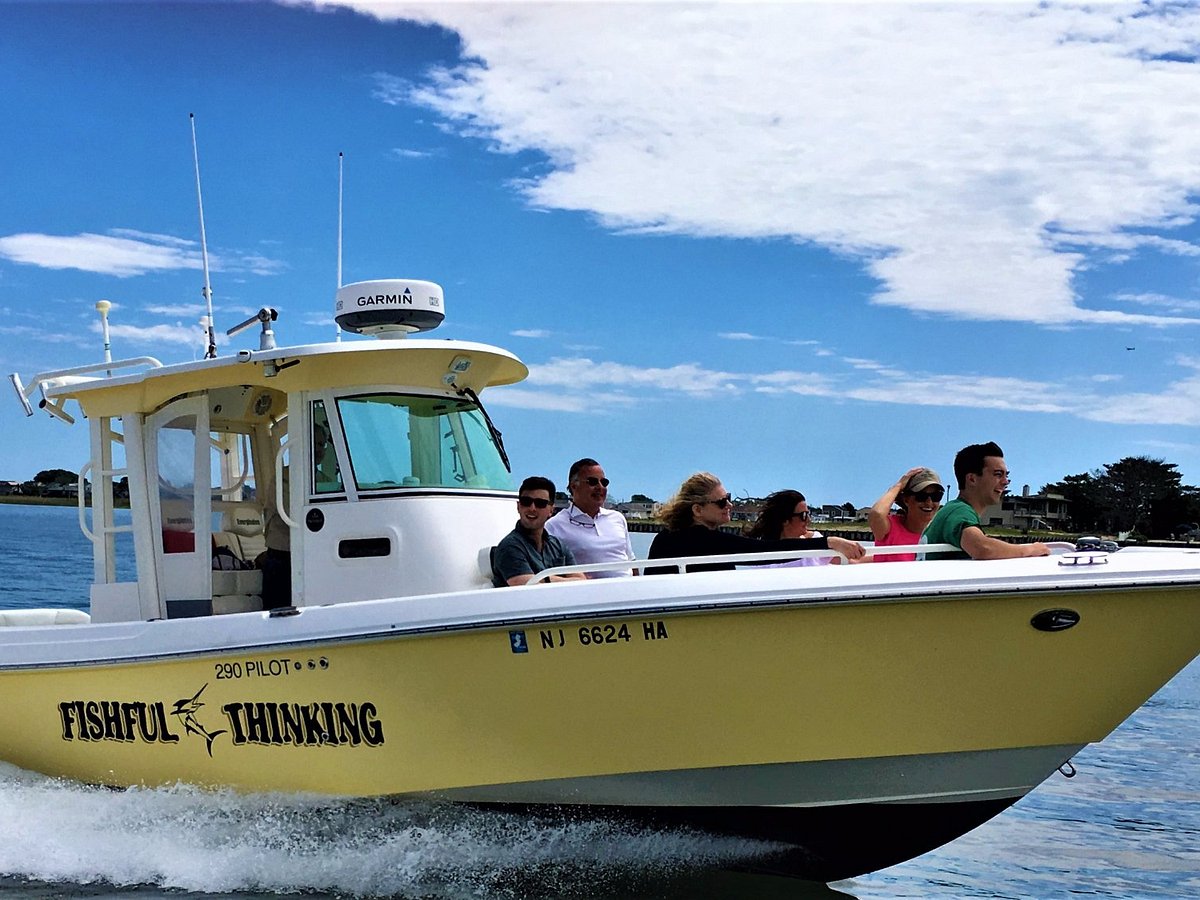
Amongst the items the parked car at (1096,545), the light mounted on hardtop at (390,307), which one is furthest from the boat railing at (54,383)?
the parked car at (1096,545)

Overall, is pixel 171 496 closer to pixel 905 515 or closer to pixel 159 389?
pixel 159 389

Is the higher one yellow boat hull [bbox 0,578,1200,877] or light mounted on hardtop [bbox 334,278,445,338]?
light mounted on hardtop [bbox 334,278,445,338]

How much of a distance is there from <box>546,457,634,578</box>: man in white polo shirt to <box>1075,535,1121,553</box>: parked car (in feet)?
7.75

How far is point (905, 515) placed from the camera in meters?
6.22

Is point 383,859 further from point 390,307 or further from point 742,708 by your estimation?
point 390,307

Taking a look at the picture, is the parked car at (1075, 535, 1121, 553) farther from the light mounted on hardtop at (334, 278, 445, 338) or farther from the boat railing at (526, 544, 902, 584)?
the light mounted on hardtop at (334, 278, 445, 338)

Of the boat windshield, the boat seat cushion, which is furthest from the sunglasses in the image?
the boat seat cushion

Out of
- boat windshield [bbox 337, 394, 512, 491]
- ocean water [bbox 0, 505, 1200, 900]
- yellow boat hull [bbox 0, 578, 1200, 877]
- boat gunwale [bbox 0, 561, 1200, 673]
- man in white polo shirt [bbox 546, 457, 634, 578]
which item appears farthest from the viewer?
man in white polo shirt [bbox 546, 457, 634, 578]

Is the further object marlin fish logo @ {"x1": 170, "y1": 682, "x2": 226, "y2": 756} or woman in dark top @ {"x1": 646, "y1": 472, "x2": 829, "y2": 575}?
marlin fish logo @ {"x1": 170, "y1": 682, "x2": 226, "y2": 756}

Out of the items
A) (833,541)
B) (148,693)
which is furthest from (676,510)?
(148,693)

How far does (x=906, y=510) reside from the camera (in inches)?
245

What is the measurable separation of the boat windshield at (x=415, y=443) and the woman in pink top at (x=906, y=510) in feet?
6.84

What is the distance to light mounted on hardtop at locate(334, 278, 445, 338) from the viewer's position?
22.4 ft

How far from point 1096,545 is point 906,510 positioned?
1.06 meters
